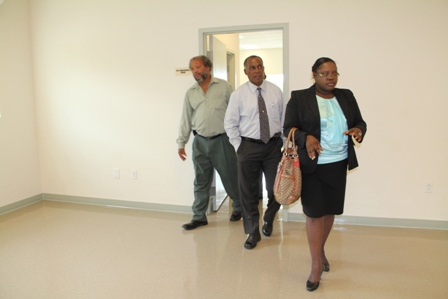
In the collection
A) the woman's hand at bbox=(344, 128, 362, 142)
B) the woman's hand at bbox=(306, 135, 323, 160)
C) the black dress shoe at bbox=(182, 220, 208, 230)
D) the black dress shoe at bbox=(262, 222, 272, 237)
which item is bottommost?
the black dress shoe at bbox=(182, 220, 208, 230)

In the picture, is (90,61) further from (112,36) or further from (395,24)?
(395,24)

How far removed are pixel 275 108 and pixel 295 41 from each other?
3.14ft

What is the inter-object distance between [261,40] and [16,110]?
5.60 m

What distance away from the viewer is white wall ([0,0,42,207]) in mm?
4031

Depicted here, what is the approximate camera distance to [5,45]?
4023 millimetres

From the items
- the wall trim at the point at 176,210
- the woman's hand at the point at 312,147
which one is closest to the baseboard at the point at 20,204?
the wall trim at the point at 176,210

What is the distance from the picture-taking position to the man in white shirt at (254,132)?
2.82 meters

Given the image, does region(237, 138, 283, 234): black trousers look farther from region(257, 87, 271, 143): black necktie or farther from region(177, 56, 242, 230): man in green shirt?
region(177, 56, 242, 230): man in green shirt

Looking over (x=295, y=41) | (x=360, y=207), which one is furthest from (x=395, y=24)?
(x=360, y=207)

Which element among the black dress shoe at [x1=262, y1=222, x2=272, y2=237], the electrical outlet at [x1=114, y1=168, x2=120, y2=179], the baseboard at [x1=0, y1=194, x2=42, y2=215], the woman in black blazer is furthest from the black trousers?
the baseboard at [x1=0, y1=194, x2=42, y2=215]

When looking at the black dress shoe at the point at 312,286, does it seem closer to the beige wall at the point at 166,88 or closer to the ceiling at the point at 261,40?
the beige wall at the point at 166,88

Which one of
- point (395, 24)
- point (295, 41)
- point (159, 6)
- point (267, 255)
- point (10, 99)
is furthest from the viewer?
point (10, 99)

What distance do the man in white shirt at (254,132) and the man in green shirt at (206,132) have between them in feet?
1.41

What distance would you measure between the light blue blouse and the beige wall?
1.39 m
